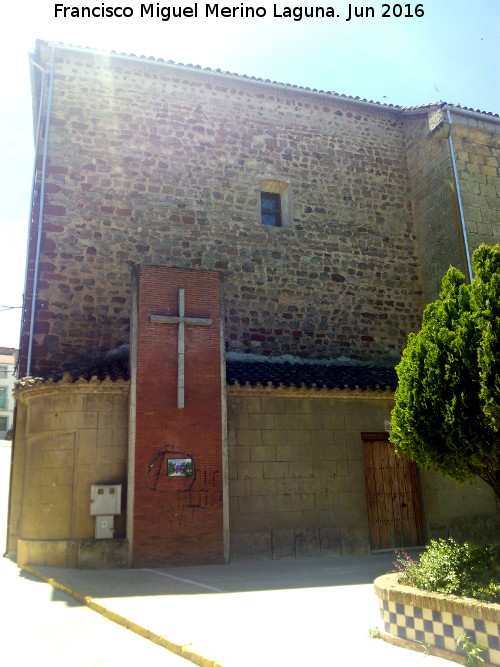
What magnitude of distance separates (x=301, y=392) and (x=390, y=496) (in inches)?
104

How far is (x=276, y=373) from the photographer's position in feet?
35.4

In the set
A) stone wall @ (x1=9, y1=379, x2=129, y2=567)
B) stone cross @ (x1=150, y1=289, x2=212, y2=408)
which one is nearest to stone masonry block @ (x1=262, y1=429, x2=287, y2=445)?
stone cross @ (x1=150, y1=289, x2=212, y2=408)

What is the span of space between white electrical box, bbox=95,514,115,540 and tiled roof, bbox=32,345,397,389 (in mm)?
2104

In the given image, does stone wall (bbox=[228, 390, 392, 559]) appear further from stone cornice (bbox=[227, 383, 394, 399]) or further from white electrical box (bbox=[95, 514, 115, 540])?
white electrical box (bbox=[95, 514, 115, 540])

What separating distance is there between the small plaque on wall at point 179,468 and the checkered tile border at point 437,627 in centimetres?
474

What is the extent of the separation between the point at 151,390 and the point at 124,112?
22.2 feet

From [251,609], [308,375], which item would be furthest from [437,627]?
[308,375]

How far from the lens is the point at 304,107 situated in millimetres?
14289

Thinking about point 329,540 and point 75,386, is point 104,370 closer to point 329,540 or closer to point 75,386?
point 75,386

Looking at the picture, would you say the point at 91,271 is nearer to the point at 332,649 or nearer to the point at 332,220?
the point at 332,220

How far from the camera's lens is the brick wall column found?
8.56 m

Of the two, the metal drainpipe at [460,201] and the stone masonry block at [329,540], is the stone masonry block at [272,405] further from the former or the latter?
the metal drainpipe at [460,201]

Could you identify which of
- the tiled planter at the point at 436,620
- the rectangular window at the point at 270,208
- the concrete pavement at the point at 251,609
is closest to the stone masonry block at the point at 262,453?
the concrete pavement at the point at 251,609

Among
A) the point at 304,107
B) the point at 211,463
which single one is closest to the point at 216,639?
the point at 211,463
